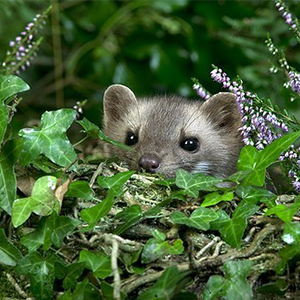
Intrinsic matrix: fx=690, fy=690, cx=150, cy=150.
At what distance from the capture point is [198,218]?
2295 mm

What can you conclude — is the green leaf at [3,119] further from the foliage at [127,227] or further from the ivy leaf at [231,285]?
the ivy leaf at [231,285]

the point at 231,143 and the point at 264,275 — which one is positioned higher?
the point at 231,143

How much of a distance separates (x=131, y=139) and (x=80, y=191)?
143 cm

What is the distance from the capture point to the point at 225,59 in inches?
216

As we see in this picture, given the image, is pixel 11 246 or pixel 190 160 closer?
pixel 11 246

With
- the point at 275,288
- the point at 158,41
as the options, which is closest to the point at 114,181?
the point at 275,288

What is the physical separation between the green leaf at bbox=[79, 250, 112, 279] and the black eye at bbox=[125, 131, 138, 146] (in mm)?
1698

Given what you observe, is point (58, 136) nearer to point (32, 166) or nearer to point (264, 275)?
point (32, 166)

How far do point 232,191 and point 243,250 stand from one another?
322 mm

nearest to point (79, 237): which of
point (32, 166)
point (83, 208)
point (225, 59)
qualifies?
point (83, 208)

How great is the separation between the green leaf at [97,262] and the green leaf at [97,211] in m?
0.13

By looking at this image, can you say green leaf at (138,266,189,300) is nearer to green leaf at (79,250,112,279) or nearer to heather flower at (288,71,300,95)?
green leaf at (79,250,112,279)

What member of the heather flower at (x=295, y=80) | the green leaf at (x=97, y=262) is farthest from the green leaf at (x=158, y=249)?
the heather flower at (x=295, y=80)

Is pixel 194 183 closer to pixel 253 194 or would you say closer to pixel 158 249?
pixel 253 194
